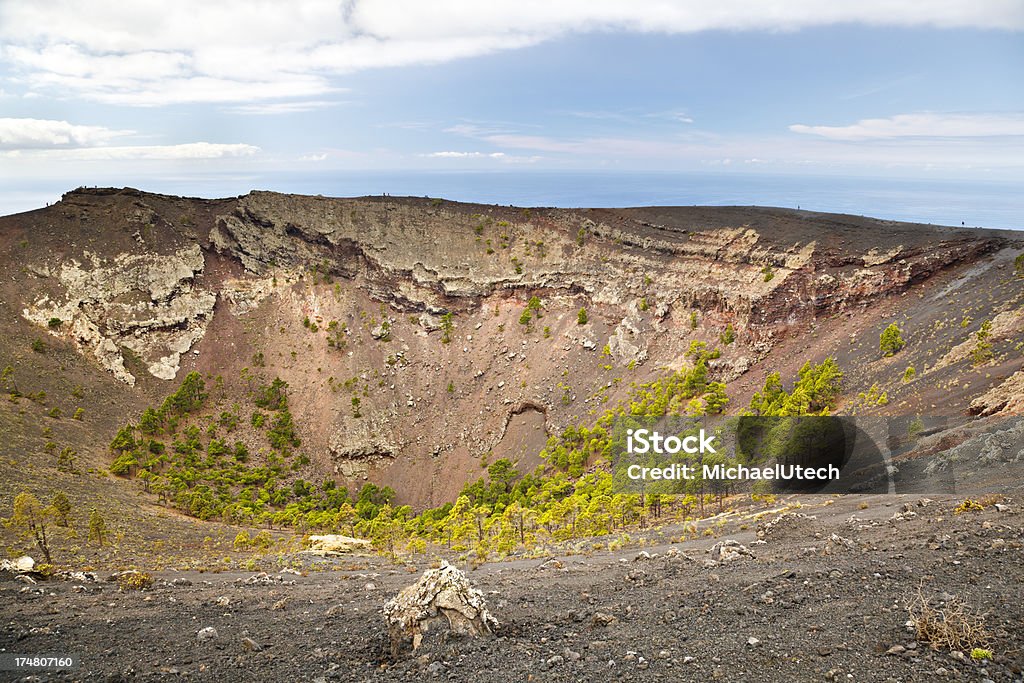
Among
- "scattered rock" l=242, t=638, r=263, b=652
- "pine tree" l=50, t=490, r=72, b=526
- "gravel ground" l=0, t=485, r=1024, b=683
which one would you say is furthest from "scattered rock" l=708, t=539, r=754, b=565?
"pine tree" l=50, t=490, r=72, b=526

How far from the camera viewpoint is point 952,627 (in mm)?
8617

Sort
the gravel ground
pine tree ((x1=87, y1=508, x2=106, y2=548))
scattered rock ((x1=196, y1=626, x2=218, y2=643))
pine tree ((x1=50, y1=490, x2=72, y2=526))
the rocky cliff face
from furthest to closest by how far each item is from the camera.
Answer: the rocky cliff face, pine tree ((x1=50, y1=490, x2=72, y2=526)), pine tree ((x1=87, y1=508, x2=106, y2=548)), scattered rock ((x1=196, y1=626, x2=218, y2=643)), the gravel ground

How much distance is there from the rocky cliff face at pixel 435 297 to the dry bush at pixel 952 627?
120 ft

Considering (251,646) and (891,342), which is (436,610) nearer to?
(251,646)

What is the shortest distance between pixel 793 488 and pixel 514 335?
3464 centimetres

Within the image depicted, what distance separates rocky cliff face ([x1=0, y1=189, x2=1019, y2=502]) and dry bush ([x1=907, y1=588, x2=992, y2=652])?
36.5 metres

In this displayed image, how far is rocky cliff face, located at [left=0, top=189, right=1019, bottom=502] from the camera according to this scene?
48.0m

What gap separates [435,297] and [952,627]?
2208 inches

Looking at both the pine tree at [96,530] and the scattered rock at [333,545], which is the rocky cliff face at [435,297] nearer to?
the scattered rock at [333,545]

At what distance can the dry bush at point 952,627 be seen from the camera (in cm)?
846

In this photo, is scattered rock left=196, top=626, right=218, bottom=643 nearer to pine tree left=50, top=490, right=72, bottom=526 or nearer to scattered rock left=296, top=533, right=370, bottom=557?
scattered rock left=296, top=533, right=370, bottom=557

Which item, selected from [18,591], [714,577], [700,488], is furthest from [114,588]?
[700,488]

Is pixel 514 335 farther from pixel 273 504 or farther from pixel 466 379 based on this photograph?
pixel 273 504

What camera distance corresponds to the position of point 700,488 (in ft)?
102
